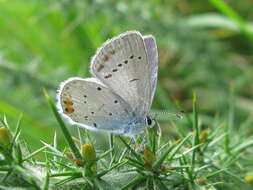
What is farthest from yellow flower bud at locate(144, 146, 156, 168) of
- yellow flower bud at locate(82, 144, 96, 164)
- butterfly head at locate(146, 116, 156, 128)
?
butterfly head at locate(146, 116, 156, 128)

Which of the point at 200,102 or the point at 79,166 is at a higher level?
the point at 200,102

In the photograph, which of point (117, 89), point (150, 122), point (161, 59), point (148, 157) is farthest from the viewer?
point (161, 59)

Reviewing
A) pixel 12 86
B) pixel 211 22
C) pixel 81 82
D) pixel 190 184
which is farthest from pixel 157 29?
pixel 190 184

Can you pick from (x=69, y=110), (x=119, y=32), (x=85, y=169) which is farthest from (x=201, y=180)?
(x=119, y=32)

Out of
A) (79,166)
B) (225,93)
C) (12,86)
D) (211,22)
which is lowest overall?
(79,166)

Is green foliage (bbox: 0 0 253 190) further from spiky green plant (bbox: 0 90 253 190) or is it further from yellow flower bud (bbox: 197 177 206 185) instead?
spiky green plant (bbox: 0 90 253 190)

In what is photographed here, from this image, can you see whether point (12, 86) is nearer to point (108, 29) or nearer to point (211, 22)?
point (108, 29)

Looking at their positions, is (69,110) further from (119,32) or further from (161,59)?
(161,59)
